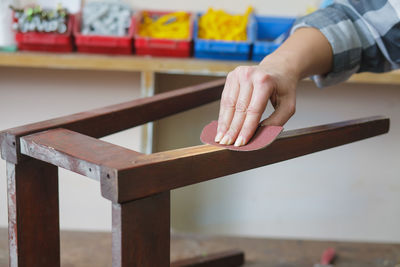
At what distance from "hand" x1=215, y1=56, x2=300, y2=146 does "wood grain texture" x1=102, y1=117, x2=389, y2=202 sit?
33 mm

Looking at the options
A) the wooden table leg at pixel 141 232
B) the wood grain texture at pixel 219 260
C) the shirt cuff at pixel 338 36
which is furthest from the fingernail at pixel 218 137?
the wood grain texture at pixel 219 260

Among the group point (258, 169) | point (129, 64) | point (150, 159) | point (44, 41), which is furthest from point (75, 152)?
point (258, 169)

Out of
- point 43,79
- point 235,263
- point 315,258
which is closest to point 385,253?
point 315,258

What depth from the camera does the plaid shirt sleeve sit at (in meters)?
0.88

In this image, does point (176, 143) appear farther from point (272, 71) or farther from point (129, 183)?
point (129, 183)

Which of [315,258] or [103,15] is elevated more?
[103,15]

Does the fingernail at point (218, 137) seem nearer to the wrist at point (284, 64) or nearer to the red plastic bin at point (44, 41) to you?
the wrist at point (284, 64)

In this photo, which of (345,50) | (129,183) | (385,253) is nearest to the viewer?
(129,183)

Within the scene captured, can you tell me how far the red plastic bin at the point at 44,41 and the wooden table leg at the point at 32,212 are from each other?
1076 mm

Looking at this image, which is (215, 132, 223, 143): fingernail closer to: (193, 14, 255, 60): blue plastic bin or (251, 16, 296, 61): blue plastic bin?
(193, 14, 255, 60): blue plastic bin

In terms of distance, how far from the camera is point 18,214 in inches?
26.7

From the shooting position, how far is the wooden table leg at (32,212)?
0.68 metres

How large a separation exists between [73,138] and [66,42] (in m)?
1.14

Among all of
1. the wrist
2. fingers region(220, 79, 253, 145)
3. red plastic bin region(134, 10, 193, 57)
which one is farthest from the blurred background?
fingers region(220, 79, 253, 145)
